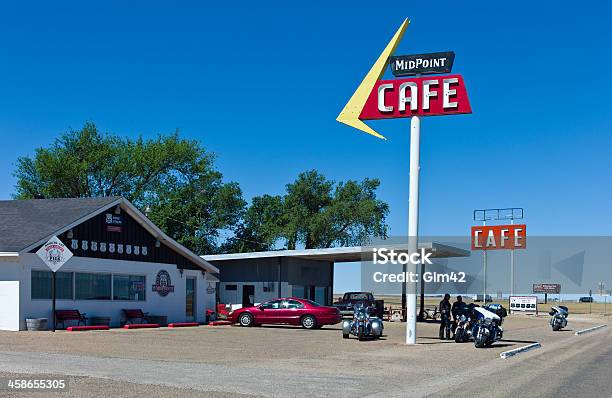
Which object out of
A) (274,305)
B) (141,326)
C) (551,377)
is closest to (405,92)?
(274,305)

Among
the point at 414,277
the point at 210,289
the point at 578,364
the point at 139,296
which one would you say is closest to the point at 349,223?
the point at 210,289

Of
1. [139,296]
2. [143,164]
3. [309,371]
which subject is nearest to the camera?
[309,371]

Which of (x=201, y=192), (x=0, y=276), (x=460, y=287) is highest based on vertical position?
(x=201, y=192)

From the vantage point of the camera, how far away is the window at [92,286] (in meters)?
29.3

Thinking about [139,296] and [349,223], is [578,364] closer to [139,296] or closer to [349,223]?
[139,296]

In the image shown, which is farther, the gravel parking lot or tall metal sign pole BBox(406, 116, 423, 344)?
tall metal sign pole BBox(406, 116, 423, 344)

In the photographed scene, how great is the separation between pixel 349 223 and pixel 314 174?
7134 millimetres

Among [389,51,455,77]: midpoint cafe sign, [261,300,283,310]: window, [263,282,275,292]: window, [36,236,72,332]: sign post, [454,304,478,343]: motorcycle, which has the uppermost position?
[389,51,455,77]: midpoint cafe sign

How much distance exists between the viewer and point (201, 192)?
69.5m

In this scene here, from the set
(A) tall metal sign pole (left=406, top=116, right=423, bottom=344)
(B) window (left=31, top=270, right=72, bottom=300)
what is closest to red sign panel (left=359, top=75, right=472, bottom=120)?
(A) tall metal sign pole (left=406, top=116, right=423, bottom=344)

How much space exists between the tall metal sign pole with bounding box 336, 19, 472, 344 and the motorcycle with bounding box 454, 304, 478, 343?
1.57 m

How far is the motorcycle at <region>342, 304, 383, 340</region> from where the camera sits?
25422 mm

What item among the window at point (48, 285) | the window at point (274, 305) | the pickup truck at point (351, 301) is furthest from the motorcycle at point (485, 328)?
the pickup truck at point (351, 301)

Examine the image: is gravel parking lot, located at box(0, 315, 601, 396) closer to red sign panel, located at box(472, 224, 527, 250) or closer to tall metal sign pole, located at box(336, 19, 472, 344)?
tall metal sign pole, located at box(336, 19, 472, 344)
